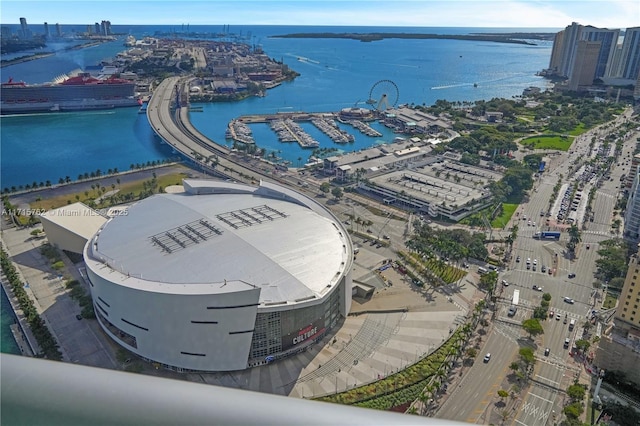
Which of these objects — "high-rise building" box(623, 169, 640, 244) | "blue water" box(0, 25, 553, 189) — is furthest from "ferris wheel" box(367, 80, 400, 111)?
"high-rise building" box(623, 169, 640, 244)

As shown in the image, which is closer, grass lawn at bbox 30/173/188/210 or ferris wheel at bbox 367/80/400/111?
grass lawn at bbox 30/173/188/210

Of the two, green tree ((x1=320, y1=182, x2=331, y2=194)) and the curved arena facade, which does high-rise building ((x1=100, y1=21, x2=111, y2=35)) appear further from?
the curved arena facade

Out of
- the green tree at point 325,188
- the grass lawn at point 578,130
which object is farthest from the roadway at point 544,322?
the grass lawn at point 578,130

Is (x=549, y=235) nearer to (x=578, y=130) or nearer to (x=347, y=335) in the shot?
(x=347, y=335)

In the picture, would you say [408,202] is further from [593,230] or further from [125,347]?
[125,347]

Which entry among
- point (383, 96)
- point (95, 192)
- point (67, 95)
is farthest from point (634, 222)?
point (67, 95)

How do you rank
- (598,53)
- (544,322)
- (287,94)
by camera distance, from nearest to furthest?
(544,322) < (598,53) < (287,94)
